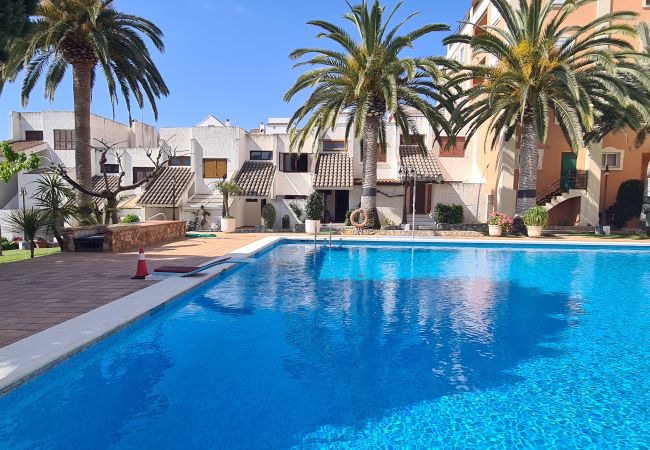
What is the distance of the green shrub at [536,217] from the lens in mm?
22875

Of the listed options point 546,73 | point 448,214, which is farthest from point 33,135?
point 546,73

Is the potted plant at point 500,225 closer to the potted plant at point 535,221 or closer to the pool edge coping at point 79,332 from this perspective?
the potted plant at point 535,221

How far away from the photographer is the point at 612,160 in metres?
28.4

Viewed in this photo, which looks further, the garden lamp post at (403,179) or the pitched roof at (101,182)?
the pitched roof at (101,182)

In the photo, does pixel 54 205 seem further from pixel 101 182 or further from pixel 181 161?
pixel 101 182

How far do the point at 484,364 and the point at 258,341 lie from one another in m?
3.86

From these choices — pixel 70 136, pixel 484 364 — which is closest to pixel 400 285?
pixel 484 364

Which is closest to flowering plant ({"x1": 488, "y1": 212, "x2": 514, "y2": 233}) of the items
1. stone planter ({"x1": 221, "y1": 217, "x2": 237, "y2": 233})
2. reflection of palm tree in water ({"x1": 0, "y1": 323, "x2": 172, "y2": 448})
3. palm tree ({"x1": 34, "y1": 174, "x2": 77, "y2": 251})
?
stone planter ({"x1": 221, "y1": 217, "x2": 237, "y2": 233})

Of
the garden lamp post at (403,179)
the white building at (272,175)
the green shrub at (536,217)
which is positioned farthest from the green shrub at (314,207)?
the green shrub at (536,217)

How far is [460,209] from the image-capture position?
26.6m

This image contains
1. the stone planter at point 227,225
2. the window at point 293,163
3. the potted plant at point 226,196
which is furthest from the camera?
the window at point 293,163

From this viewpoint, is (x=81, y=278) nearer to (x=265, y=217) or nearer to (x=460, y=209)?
(x=265, y=217)

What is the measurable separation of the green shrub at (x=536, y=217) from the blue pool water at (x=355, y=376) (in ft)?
41.4

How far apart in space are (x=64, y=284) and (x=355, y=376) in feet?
25.1
